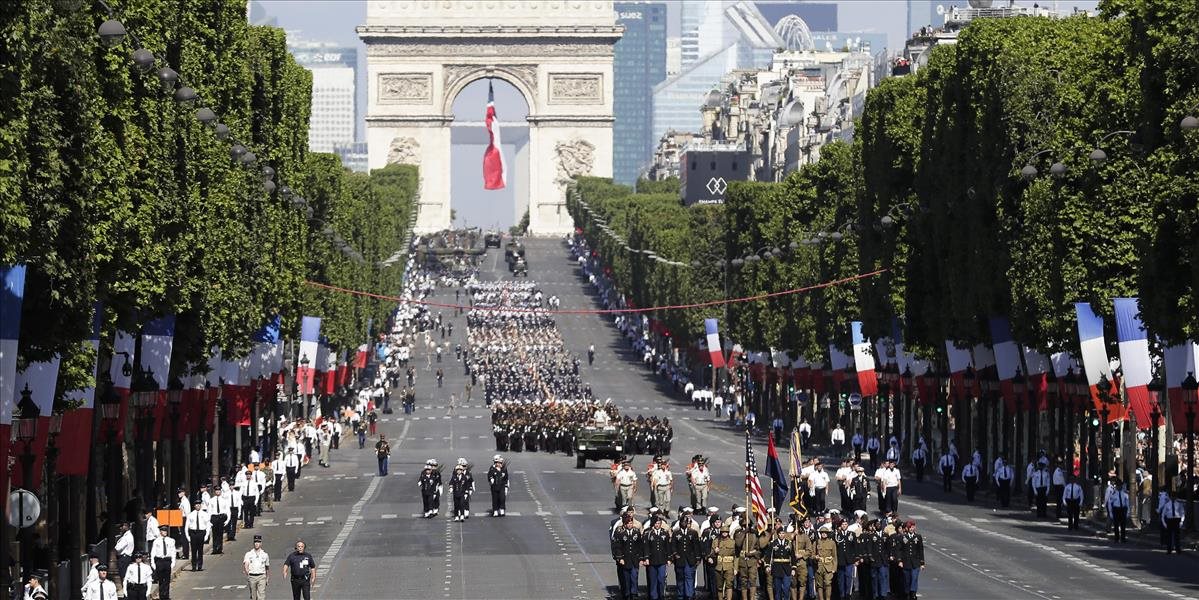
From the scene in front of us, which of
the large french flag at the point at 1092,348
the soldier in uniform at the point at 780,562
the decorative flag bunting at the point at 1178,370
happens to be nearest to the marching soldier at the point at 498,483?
the large french flag at the point at 1092,348

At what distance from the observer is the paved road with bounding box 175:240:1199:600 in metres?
46.9

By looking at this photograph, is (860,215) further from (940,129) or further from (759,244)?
(759,244)

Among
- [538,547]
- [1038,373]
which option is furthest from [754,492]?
[1038,373]

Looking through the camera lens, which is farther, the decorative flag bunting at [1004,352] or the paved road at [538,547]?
the decorative flag bunting at [1004,352]

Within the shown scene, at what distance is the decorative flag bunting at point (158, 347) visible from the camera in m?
54.7

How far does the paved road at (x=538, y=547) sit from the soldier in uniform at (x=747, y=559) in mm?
2781

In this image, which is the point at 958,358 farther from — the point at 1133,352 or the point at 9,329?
the point at 9,329

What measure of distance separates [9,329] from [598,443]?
5761cm

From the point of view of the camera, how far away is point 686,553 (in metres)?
44.9

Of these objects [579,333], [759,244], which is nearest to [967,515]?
[759,244]

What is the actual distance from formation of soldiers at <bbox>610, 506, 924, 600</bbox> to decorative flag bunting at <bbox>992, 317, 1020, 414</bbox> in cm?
2695

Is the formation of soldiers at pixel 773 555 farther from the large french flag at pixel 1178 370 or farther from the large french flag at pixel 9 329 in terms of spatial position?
the large french flag at pixel 9 329

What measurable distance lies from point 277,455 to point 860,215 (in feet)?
91.5

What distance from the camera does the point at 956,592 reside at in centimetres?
4562
